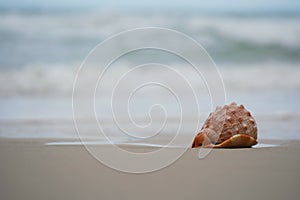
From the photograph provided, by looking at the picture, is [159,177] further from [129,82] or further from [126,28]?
[126,28]

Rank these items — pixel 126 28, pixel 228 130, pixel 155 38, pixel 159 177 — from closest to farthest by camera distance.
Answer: pixel 159 177 → pixel 228 130 → pixel 155 38 → pixel 126 28

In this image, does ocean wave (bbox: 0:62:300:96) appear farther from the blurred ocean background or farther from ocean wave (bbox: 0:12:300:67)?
ocean wave (bbox: 0:12:300:67)

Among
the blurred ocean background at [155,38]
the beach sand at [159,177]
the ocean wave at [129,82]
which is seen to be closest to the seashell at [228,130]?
the beach sand at [159,177]

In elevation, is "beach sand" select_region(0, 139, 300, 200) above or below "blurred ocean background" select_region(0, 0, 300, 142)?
below

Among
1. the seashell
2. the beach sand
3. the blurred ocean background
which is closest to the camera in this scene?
the beach sand

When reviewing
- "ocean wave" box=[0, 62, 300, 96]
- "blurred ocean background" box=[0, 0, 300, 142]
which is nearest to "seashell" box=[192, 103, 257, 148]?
"blurred ocean background" box=[0, 0, 300, 142]

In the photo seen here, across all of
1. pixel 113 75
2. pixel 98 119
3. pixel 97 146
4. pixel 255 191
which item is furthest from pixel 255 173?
pixel 113 75

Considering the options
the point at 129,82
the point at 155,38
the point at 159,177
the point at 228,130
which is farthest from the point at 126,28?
the point at 159,177

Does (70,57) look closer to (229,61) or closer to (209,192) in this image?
(229,61)
